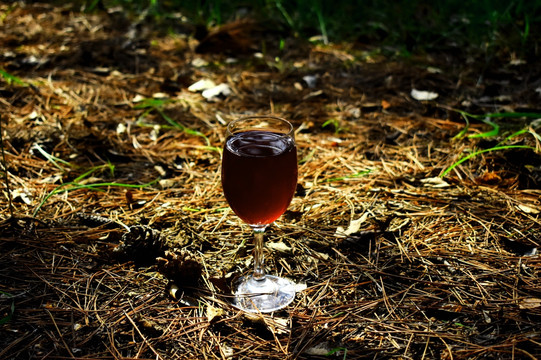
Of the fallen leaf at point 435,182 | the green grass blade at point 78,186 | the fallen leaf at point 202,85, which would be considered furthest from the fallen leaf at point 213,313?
the fallen leaf at point 202,85

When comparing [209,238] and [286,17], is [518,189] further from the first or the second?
[286,17]

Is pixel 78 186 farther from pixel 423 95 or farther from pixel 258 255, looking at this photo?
pixel 423 95

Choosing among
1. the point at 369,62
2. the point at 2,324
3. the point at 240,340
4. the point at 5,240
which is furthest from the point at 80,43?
the point at 240,340

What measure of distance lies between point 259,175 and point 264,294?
0.49 metres

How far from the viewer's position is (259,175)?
5.27ft

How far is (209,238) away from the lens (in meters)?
2.17

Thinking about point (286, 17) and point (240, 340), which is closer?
point (240, 340)

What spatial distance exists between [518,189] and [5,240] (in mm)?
2320

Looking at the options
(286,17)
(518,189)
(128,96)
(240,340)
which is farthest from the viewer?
(286,17)

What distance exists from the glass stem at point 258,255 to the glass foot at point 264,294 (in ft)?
0.07

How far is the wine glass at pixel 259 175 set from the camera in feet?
5.28

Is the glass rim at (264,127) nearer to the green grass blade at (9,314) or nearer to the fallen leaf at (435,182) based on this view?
the green grass blade at (9,314)

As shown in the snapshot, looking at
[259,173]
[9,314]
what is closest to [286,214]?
[259,173]

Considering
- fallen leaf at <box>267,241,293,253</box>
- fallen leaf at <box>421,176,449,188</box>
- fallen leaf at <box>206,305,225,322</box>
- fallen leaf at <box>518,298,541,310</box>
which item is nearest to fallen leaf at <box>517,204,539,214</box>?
fallen leaf at <box>421,176,449,188</box>
